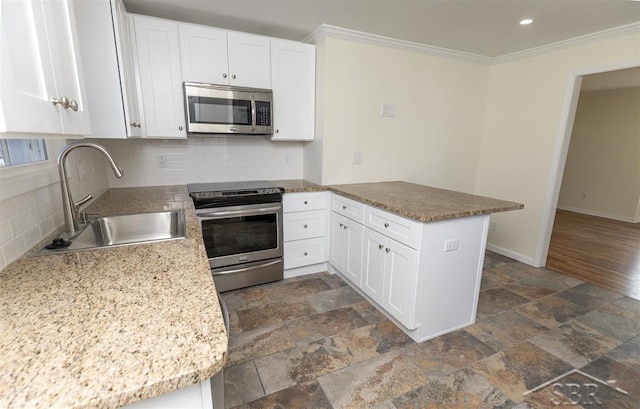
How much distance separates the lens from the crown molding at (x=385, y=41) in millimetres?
2635

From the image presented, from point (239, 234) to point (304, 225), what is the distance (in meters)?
0.62

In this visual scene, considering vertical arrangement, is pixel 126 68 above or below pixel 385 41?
below

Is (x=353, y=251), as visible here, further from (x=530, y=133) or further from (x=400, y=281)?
(x=530, y=133)

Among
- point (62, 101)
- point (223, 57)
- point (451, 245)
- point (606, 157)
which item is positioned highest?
point (223, 57)

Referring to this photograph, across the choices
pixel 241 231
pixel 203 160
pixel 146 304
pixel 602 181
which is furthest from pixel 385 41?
pixel 602 181

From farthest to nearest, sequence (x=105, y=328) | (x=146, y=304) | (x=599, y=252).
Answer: (x=599, y=252)
(x=146, y=304)
(x=105, y=328)

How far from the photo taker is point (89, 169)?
2125mm

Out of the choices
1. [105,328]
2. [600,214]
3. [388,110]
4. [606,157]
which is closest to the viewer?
[105,328]

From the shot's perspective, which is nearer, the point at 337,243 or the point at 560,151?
the point at 337,243

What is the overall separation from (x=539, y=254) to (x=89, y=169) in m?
4.30

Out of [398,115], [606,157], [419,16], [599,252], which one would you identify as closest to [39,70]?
[419,16]

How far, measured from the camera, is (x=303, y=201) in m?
2.78

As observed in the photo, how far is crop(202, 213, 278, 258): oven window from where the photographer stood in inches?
96.3

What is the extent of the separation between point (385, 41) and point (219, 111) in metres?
1.74
